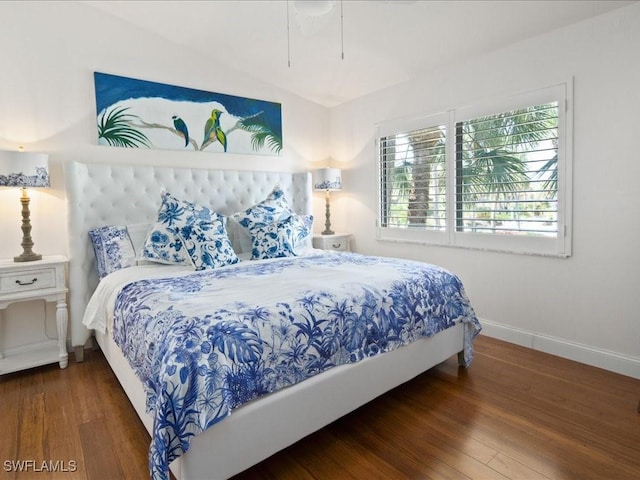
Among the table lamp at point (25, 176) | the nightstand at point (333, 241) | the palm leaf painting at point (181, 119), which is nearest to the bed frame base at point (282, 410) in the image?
the table lamp at point (25, 176)

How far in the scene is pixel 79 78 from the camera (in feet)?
9.84

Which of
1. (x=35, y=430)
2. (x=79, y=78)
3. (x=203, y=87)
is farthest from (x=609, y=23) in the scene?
(x=35, y=430)

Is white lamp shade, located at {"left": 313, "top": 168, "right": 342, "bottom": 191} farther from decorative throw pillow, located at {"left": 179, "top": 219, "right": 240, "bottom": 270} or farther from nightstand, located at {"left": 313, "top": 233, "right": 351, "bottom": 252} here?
decorative throw pillow, located at {"left": 179, "top": 219, "right": 240, "bottom": 270}

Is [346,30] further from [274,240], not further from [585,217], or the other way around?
[585,217]

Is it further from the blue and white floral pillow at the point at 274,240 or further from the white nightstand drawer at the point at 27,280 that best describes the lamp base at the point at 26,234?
the blue and white floral pillow at the point at 274,240

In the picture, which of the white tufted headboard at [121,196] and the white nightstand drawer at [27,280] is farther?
the white tufted headboard at [121,196]

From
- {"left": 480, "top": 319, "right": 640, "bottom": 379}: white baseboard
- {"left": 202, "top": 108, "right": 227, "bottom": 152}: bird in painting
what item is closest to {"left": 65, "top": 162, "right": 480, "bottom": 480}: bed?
{"left": 202, "top": 108, "right": 227, "bottom": 152}: bird in painting

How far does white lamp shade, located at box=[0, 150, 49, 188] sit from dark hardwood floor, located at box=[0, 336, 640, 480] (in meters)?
1.36

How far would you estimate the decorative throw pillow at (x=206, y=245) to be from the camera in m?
2.64

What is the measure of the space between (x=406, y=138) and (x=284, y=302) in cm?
267

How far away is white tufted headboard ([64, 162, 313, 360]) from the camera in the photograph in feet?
9.41

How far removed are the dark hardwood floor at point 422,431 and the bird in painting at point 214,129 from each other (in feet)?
7.43

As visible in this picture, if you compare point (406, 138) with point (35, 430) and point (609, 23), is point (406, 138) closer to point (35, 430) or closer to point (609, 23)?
point (609, 23)

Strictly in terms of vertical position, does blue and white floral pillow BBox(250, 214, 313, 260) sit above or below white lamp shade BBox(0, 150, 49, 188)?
below
